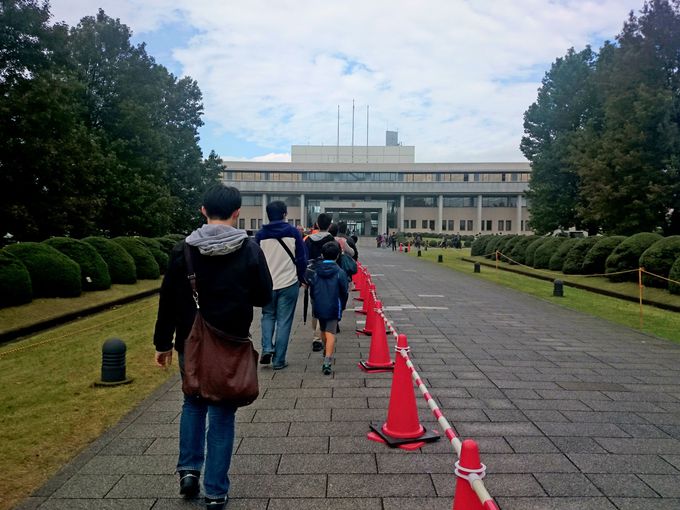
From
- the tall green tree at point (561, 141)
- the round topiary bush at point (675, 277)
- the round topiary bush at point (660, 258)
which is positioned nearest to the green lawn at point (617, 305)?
the round topiary bush at point (675, 277)

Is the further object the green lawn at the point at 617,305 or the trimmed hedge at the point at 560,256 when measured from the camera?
the trimmed hedge at the point at 560,256

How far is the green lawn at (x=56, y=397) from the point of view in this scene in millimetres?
4020

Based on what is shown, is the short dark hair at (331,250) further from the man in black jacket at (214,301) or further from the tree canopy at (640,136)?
the tree canopy at (640,136)

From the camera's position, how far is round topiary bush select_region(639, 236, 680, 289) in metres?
15.1

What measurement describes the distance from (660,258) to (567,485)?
1378 cm

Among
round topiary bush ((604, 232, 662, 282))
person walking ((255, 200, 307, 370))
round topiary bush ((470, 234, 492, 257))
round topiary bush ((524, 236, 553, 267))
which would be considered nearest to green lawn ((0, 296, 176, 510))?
person walking ((255, 200, 307, 370))

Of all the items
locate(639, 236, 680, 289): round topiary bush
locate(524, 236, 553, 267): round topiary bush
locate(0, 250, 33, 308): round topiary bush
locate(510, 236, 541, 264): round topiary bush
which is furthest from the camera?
locate(510, 236, 541, 264): round topiary bush

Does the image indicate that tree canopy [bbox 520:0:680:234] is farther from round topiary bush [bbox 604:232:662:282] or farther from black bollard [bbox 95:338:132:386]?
black bollard [bbox 95:338:132:386]

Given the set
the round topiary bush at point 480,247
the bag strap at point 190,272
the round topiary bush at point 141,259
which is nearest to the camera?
the bag strap at point 190,272

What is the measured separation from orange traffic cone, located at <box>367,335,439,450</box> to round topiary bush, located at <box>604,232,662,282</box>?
14701mm

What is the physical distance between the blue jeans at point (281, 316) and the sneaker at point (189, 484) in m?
3.18

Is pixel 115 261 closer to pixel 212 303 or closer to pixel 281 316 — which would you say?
pixel 281 316

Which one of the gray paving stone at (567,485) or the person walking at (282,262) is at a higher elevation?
the person walking at (282,262)

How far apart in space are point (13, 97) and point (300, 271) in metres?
17.9
